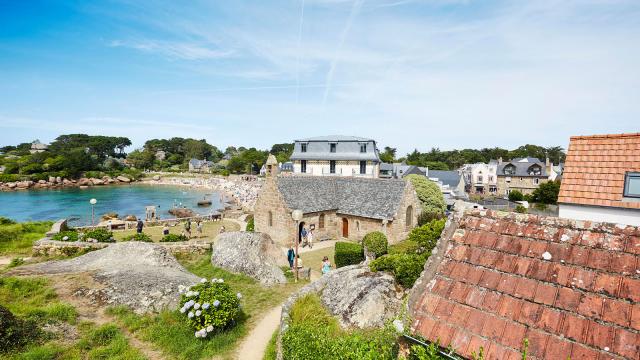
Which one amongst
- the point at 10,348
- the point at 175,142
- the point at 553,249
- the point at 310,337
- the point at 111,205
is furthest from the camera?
the point at 175,142

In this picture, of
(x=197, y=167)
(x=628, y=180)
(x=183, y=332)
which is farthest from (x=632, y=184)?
(x=197, y=167)

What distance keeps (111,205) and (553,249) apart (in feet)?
249

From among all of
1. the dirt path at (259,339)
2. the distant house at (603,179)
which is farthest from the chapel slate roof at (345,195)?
the dirt path at (259,339)

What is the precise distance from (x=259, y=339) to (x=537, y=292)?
31.5 ft

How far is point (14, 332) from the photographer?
870 centimetres

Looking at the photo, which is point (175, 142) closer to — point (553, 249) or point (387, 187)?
point (387, 187)

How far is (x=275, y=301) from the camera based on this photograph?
47.3ft

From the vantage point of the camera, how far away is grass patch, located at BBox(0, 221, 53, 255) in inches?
845

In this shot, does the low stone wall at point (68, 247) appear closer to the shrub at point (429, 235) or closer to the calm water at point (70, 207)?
the shrub at point (429, 235)

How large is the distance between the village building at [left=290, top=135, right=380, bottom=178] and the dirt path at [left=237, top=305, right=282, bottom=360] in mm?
43179

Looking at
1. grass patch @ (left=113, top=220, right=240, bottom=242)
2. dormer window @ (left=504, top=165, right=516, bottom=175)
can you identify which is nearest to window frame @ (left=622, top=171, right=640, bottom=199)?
grass patch @ (left=113, top=220, right=240, bottom=242)

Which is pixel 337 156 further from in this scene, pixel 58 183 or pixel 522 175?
pixel 58 183

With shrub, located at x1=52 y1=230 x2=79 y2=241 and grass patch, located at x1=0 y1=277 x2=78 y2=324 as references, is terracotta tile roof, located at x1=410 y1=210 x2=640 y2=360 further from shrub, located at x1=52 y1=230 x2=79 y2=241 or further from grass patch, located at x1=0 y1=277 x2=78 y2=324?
shrub, located at x1=52 y1=230 x2=79 y2=241

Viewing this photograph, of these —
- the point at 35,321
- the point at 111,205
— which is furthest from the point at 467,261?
the point at 111,205
